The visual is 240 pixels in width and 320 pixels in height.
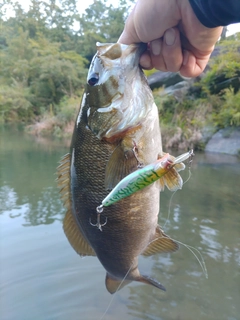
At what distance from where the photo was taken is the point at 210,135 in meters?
13.1

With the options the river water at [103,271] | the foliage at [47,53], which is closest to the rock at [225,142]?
the river water at [103,271]

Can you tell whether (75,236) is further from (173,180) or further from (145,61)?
(145,61)

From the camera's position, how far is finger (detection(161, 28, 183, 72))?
168 cm

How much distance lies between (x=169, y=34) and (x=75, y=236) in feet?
3.98

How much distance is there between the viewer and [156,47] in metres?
1.75

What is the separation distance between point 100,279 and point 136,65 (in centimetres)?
272

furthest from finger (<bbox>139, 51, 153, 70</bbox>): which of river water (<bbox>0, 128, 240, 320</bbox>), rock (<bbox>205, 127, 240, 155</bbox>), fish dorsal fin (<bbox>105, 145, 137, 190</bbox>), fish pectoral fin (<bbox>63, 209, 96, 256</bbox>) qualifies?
rock (<bbox>205, 127, 240, 155</bbox>)

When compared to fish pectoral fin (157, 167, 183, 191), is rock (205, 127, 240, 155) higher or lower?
lower

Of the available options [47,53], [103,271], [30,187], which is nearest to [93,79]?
[103,271]

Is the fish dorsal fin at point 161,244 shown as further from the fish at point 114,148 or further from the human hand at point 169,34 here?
the human hand at point 169,34

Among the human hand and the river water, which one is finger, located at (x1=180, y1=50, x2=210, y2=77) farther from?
the river water

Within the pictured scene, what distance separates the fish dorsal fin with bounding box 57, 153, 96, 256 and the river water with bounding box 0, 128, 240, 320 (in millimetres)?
1511

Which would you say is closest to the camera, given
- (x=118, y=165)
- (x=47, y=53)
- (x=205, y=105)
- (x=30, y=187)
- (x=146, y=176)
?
(x=146, y=176)

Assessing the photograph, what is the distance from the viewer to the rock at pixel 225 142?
12.0 metres
